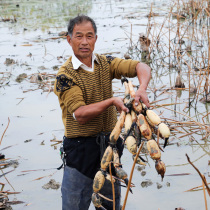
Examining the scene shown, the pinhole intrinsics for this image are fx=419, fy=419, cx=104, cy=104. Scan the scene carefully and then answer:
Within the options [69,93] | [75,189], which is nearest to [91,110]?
[69,93]

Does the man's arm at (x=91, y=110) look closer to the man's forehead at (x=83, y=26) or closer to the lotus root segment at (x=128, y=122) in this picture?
the lotus root segment at (x=128, y=122)

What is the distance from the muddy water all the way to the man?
2.15 ft

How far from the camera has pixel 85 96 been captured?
2215 millimetres

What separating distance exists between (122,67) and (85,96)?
0.88 feet

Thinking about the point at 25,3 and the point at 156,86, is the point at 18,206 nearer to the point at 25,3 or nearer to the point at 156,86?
the point at 156,86

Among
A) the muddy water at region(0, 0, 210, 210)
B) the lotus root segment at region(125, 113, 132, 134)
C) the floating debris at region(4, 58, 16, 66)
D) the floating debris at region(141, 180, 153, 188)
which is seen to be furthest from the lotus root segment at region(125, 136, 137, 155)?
the floating debris at region(4, 58, 16, 66)

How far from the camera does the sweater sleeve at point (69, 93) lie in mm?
2020

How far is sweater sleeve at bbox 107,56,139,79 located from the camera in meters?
2.27

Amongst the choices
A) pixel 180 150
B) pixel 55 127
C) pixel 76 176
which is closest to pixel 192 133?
pixel 180 150

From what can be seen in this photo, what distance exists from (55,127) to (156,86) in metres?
1.56

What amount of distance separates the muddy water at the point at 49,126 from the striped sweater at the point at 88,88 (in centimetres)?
84

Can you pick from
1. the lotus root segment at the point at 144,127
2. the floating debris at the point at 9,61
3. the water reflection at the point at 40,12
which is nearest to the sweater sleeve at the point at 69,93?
the lotus root segment at the point at 144,127

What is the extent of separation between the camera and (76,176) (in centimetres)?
230

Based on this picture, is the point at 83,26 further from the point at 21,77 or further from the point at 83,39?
the point at 21,77
